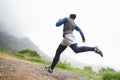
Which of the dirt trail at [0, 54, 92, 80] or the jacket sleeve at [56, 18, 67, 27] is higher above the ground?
the jacket sleeve at [56, 18, 67, 27]

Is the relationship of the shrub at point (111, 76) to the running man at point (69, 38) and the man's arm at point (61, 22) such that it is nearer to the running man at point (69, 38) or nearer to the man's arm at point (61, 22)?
the running man at point (69, 38)

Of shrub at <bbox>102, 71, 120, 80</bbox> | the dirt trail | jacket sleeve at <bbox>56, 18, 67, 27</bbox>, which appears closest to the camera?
the dirt trail

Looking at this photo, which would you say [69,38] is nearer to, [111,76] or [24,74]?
[24,74]

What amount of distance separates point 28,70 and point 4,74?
4.86 ft

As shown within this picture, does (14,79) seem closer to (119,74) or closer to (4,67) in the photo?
(4,67)

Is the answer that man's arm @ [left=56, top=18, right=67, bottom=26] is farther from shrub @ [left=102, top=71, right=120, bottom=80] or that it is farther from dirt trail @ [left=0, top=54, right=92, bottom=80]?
shrub @ [left=102, top=71, right=120, bottom=80]

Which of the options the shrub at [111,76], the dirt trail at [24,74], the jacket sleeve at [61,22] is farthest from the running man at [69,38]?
the shrub at [111,76]

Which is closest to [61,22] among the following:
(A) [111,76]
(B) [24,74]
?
(B) [24,74]

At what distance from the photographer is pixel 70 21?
1188cm

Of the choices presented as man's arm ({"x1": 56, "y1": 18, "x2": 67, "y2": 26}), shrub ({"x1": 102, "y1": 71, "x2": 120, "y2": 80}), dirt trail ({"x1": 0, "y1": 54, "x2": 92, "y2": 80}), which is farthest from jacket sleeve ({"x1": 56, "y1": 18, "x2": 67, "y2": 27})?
shrub ({"x1": 102, "y1": 71, "x2": 120, "y2": 80})

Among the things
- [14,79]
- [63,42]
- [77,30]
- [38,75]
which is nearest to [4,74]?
[14,79]

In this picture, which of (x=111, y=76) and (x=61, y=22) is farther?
(x=111, y=76)

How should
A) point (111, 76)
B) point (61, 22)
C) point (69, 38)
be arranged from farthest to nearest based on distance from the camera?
point (111, 76), point (69, 38), point (61, 22)

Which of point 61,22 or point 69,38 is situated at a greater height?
point 61,22
